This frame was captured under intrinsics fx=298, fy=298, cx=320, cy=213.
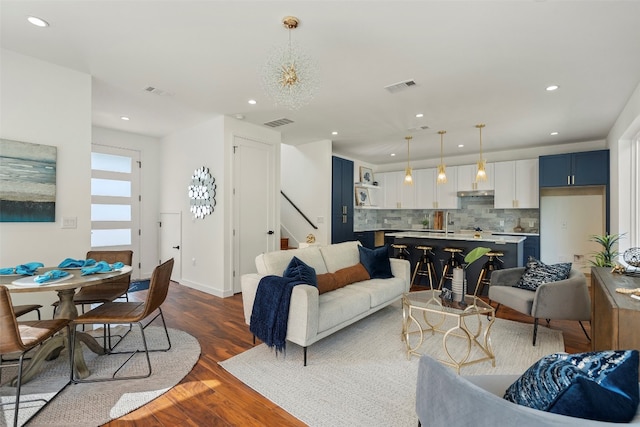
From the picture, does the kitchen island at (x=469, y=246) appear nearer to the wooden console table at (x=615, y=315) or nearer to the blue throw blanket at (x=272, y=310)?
the wooden console table at (x=615, y=315)

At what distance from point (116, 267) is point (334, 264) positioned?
2268mm

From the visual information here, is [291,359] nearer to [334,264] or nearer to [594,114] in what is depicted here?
[334,264]

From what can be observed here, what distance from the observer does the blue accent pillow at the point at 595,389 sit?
86 centimetres

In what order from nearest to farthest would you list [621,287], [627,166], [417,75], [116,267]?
[621,287], [116,267], [417,75], [627,166]

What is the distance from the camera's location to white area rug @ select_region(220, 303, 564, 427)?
198 cm

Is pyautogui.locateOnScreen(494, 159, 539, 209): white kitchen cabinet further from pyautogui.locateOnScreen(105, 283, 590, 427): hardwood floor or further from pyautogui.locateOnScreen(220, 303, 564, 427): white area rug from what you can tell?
pyautogui.locateOnScreen(220, 303, 564, 427): white area rug

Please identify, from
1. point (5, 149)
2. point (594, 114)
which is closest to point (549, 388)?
point (5, 149)

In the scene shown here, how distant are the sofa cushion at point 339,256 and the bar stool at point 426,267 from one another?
1653 millimetres

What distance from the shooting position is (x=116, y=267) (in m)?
2.65

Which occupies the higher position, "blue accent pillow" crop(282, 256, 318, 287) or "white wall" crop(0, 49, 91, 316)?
"white wall" crop(0, 49, 91, 316)

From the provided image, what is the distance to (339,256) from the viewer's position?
3865mm

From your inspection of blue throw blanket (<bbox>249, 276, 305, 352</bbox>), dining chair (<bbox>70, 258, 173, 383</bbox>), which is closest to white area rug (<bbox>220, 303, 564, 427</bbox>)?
blue throw blanket (<bbox>249, 276, 305, 352</bbox>)

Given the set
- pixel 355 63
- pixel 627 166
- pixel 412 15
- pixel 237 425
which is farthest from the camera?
pixel 627 166

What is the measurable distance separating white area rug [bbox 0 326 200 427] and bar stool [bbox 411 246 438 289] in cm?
382
